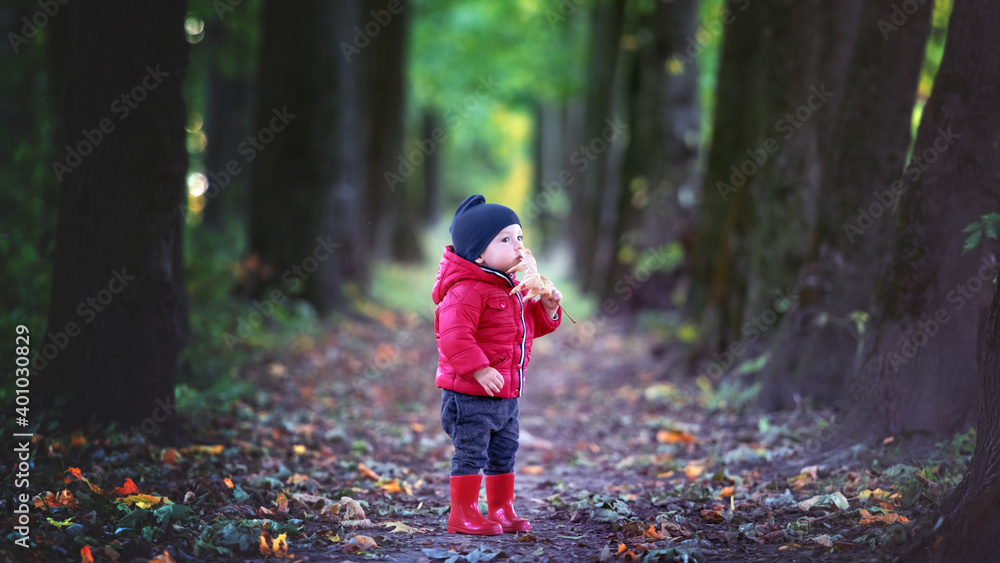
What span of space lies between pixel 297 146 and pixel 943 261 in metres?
9.44

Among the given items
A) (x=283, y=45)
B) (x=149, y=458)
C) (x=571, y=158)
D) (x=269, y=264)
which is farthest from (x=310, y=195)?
(x=571, y=158)

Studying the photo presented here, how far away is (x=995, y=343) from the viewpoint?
3953mm

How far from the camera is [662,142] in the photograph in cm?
1491

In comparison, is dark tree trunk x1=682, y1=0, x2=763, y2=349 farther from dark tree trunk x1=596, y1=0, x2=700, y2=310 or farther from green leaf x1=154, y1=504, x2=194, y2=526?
green leaf x1=154, y1=504, x2=194, y2=526

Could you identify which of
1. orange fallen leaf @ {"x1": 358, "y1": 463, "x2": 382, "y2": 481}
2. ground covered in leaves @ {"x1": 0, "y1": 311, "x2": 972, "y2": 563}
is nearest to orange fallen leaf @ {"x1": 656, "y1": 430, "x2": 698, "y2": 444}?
ground covered in leaves @ {"x1": 0, "y1": 311, "x2": 972, "y2": 563}

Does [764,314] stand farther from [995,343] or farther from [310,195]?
[310,195]

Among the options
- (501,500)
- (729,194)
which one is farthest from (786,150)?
(501,500)

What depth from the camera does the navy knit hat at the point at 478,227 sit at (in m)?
4.52

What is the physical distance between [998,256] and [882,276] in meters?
0.68

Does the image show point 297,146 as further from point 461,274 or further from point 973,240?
point 973,240

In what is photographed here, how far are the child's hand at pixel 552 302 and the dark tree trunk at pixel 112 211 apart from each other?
2865mm

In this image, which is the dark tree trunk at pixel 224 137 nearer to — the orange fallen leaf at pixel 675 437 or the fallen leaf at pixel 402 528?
the orange fallen leaf at pixel 675 437

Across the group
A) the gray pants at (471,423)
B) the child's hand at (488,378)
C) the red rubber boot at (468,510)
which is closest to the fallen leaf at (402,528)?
the red rubber boot at (468,510)

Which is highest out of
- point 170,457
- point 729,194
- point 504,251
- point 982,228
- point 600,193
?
point 600,193
